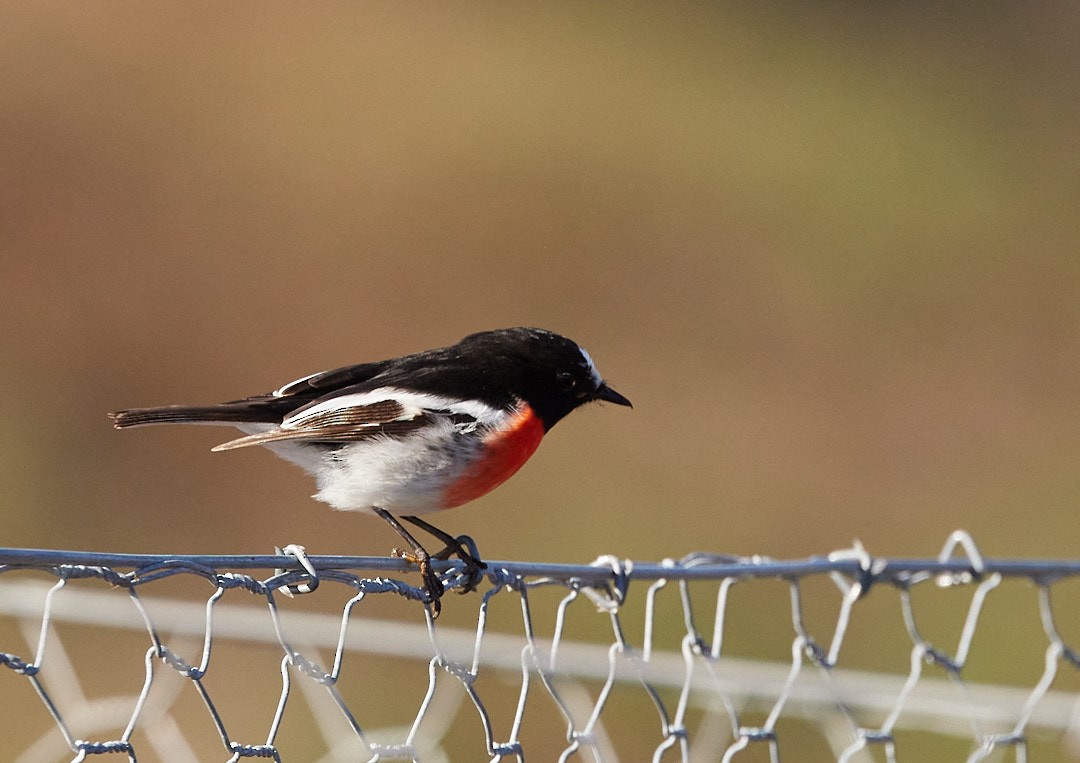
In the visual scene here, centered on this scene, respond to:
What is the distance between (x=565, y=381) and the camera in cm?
410

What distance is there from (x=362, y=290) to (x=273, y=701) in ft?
15.5

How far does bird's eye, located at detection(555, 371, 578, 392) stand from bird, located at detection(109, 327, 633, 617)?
36 mm

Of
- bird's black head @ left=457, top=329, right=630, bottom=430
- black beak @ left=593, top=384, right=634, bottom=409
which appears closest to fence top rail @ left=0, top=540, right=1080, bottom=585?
bird's black head @ left=457, top=329, right=630, bottom=430

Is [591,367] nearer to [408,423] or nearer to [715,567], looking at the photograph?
[408,423]

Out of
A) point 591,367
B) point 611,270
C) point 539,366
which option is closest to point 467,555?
point 539,366

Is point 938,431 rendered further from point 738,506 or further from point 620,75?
point 620,75

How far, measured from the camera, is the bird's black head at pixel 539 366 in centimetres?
397

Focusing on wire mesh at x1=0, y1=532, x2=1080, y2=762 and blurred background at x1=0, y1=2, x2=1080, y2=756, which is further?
blurred background at x1=0, y1=2, x2=1080, y2=756

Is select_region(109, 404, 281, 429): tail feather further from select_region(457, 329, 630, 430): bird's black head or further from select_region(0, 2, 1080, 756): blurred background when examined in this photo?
select_region(0, 2, 1080, 756): blurred background

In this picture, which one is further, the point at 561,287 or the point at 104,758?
the point at 561,287

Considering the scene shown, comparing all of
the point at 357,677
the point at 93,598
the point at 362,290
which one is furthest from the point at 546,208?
the point at 93,598

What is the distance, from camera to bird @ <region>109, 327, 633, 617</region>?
3.66 metres

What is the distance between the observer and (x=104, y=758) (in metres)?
5.72

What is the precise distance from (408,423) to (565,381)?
56 cm
